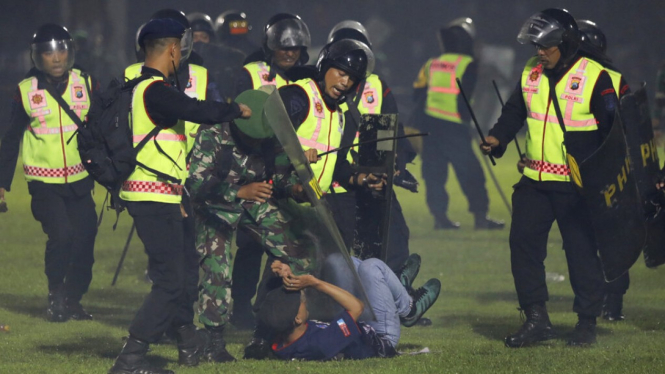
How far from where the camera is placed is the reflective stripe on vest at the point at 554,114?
720 centimetres

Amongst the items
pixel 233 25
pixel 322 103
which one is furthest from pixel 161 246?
pixel 233 25

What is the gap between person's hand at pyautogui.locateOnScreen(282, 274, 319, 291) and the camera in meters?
6.82

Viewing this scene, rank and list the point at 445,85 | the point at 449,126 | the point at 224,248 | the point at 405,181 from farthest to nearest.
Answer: the point at 449,126, the point at 445,85, the point at 405,181, the point at 224,248

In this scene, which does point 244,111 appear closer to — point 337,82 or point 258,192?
point 258,192

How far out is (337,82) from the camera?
714cm

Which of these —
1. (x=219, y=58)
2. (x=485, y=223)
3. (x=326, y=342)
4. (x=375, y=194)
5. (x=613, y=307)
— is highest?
(x=219, y=58)

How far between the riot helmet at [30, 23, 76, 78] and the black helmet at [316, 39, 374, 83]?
2.30m

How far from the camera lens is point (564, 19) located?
7.21 m

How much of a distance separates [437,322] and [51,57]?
134 inches

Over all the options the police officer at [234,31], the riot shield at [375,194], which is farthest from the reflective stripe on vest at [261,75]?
the police officer at [234,31]

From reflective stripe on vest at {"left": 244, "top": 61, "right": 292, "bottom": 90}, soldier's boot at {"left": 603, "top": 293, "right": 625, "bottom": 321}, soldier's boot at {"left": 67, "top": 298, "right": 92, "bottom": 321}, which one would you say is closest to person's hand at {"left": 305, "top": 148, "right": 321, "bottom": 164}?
reflective stripe on vest at {"left": 244, "top": 61, "right": 292, "bottom": 90}

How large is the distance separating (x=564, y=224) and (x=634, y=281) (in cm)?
347

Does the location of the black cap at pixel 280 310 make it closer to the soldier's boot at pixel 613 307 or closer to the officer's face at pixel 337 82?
the officer's face at pixel 337 82

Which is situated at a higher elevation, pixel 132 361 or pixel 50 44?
pixel 50 44
